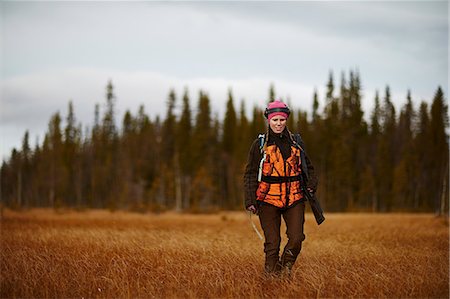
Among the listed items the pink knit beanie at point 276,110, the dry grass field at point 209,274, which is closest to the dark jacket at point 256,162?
the pink knit beanie at point 276,110

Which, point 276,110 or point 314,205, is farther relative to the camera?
point 314,205

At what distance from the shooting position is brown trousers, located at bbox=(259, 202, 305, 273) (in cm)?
667

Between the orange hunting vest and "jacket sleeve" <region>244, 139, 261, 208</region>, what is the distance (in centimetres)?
10

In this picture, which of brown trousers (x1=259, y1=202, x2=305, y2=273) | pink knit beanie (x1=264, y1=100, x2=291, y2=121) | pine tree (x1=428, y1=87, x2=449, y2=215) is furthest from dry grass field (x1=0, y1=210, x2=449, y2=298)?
pine tree (x1=428, y1=87, x2=449, y2=215)

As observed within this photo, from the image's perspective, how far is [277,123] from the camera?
22.1 ft

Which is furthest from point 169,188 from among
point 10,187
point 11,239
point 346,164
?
point 11,239

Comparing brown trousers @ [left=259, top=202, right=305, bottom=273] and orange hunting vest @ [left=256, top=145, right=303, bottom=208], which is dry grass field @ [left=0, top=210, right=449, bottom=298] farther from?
orange hunting vest @ [left=256, top=145, right=303, bottom=208]

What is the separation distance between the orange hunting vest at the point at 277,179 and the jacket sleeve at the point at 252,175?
10 centimetres

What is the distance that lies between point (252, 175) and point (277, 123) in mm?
853

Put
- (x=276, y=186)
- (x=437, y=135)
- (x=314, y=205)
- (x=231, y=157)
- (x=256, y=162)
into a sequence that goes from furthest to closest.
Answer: (x=231, y=157)
(x=437, y=135)
(x=314, y=205)
(x=256, y=162)
(x=276, y=186)

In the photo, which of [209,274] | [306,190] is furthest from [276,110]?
[209,274]

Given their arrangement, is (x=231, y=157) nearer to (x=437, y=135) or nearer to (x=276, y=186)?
(x=437, y=135)

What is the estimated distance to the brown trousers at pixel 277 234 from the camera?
21.9ft

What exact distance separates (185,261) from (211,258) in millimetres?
597
